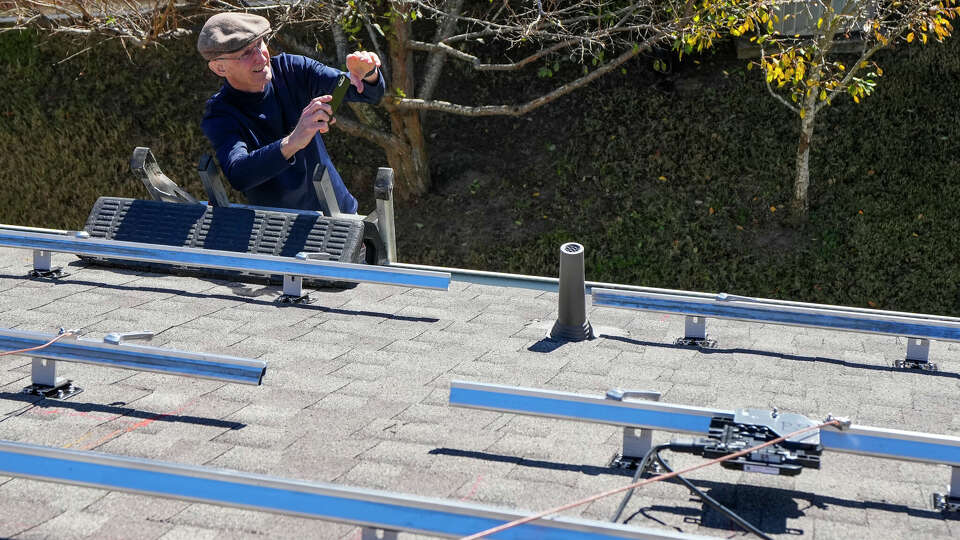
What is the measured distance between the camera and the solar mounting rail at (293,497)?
292cm

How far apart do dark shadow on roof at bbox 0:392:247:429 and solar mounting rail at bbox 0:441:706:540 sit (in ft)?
3.15

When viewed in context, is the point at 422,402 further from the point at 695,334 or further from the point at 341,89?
the point at 341,89

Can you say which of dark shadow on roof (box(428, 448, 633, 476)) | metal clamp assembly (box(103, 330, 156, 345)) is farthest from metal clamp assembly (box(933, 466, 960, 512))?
metal clamp assembly (box(103, 330, 156, 345))

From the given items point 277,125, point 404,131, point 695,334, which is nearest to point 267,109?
point 277,125

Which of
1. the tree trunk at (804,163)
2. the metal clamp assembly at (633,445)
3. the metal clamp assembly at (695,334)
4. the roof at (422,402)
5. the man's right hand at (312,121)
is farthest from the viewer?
the tree trunk at (804,163)

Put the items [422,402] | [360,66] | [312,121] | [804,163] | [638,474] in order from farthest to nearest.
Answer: [804,163] → [360,66] → [312,121] → [422,402] → [638,474]

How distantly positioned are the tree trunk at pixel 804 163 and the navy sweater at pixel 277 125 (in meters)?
6.60

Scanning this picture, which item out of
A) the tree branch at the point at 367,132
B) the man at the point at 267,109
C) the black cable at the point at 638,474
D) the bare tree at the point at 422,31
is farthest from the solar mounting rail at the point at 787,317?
the tree branch at the point at 367,132

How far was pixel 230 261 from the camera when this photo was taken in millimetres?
6223

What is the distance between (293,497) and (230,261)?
3.33 metres

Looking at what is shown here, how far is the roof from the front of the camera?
349 centimetres

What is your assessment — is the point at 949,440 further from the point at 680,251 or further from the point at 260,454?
the point at 680,251

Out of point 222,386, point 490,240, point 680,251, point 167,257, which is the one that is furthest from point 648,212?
point 222,386

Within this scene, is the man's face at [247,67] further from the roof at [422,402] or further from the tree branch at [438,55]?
the tree branch at [438,55]
